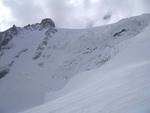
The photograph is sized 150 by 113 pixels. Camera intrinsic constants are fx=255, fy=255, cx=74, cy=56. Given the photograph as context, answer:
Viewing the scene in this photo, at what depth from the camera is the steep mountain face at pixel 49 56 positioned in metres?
55.1

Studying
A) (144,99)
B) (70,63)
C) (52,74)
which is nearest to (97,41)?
(70,63)

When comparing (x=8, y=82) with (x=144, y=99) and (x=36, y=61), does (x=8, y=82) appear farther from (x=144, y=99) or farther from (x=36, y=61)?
(x=144, y=99)

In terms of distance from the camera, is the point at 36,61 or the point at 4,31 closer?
the point at 36,61

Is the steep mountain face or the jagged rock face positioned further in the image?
the jagged rock face

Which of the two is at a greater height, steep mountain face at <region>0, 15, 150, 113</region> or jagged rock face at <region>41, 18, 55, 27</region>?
jagged rock face at <region>41, 18, 55, 27</region>

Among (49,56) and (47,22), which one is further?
(47,22)

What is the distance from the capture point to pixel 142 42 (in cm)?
3303

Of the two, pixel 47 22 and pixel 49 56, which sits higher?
pixel 47 22

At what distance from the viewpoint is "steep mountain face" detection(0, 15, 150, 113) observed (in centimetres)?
5506

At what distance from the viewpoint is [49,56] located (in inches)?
2844

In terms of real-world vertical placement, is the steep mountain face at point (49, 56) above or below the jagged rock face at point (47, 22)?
below

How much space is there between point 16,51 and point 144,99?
75.4 meters

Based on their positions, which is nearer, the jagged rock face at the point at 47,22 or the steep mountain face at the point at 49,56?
the steep mountain face at the point at 49,56

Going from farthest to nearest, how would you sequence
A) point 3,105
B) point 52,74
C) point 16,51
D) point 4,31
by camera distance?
point 4,31 → point 16,51 → point 52,74 → point 3,105
